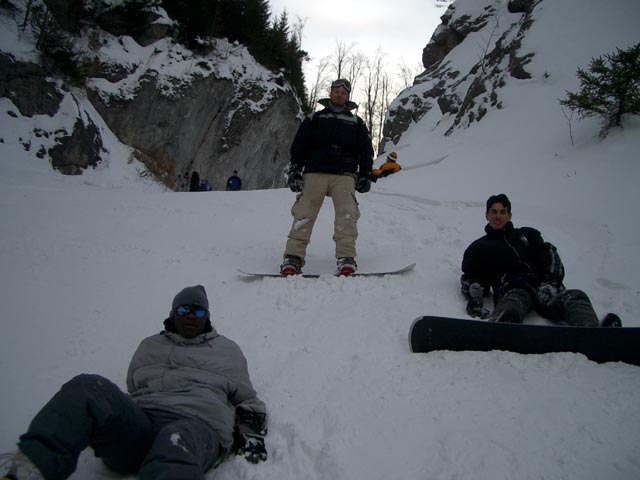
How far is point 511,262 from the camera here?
3.37 meters

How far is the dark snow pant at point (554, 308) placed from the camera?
2.79 meters

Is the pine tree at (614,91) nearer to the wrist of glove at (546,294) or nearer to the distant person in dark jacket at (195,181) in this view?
the wrist of glove at (546,294)

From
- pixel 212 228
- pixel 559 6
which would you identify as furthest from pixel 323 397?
pixel 559 6

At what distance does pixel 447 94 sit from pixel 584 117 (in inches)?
389

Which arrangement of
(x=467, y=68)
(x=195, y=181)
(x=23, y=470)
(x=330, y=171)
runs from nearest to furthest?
1. (x=23, y=470)
2. (x=330, y=171)
3. (x=195, y=181)
4. (x=467, y=68)

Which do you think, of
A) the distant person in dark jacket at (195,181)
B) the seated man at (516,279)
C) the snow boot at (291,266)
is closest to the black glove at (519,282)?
the seated man at (516,279)

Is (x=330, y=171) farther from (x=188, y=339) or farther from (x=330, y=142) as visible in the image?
(x=188, y=339)

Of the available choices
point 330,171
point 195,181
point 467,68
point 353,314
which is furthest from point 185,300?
point 467,68

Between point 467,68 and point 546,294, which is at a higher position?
point 467,68

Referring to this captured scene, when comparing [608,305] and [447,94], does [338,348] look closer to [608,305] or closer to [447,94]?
[608,305]

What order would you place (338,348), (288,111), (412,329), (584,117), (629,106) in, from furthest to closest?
(288,111) < (584,117) < (629,106) < (338,348) < (412,329)

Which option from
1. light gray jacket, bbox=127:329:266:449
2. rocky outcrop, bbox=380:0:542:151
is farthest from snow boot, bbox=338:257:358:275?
rocky outcrop, bbox=380:0:542:151

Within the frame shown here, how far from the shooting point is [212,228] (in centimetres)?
546

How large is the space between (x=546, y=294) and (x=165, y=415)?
2.77 m
